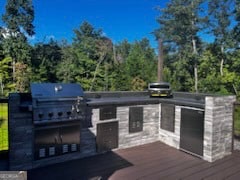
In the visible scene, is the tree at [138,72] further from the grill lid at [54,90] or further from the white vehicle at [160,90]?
the grill lid at [54,90]

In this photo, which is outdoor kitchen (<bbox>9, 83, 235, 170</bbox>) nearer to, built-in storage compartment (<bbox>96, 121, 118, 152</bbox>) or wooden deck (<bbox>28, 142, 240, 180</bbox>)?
built-in storage compartment (<bbox>96, 121, 118, 152</bbox>)

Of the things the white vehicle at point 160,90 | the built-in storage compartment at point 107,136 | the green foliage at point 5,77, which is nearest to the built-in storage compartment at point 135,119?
the built-in storage compartment at point 107,136

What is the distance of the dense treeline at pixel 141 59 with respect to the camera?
13.3m

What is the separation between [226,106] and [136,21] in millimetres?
18734

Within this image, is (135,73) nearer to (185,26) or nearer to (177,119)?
(185,26)

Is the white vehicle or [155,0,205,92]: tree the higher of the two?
[155,0,205,92]: tree

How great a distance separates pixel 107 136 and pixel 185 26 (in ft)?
42.9

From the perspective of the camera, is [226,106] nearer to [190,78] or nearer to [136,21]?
Answer: [190,78]

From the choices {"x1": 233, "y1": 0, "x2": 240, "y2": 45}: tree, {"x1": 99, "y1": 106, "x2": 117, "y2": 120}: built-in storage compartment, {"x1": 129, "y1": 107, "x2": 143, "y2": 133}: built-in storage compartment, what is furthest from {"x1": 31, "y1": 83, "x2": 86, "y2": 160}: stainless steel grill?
{"x1": 233, "y1": 0, "x2": 240, "y2": 45}: tree

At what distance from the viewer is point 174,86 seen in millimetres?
14820

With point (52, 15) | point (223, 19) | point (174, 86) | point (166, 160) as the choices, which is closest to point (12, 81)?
point (52, 15)

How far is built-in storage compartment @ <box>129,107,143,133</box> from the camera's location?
16.0ft

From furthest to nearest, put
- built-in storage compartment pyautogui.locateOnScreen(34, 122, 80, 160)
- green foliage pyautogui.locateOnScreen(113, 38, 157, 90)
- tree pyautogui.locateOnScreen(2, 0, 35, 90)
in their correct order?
green foliage pyautogui.locateOnScreen(113, 38, 157, 90)
tree pyautogui.locateOnScreen(2, 0, 35, 90)
built-in storage compartment pyautogui.locateOnScreen(34, 122, 80, 160)

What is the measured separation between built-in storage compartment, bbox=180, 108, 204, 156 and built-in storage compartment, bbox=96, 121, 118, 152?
150 cm
